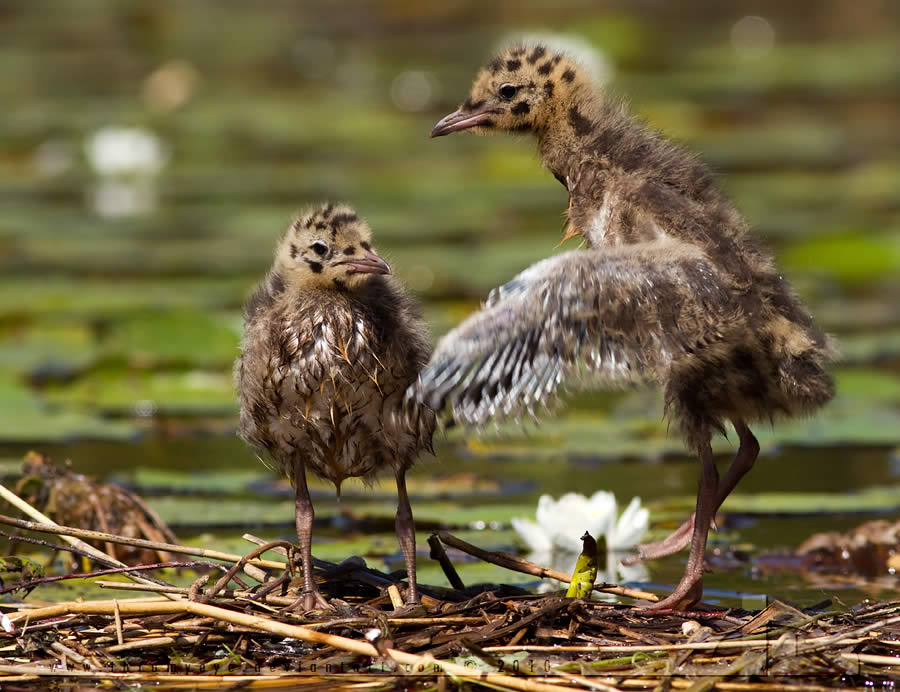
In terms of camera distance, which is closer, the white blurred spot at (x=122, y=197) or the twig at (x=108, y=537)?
the twig at (x=108, y=537)

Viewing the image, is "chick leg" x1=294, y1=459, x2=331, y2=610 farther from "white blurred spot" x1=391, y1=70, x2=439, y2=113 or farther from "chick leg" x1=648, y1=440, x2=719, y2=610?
"white blurred spot" x1=391, y1=70, x2=439, y2=113

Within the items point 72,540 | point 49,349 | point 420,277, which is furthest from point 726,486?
point 420,277

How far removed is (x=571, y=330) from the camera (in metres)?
5.78

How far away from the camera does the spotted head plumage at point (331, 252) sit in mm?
6180

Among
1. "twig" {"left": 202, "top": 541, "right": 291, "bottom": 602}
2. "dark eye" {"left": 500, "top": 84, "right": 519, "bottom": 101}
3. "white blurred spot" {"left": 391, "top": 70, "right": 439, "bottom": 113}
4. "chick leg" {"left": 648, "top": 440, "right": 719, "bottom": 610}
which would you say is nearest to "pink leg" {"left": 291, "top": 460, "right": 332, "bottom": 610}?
"twig" {"left": 202, "top": 541, "right": 291, "bottom": 602}

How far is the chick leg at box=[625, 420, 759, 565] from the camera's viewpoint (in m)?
6.73

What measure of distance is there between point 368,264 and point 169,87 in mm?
16071

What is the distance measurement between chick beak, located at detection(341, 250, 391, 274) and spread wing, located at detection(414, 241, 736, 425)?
496 millimetres

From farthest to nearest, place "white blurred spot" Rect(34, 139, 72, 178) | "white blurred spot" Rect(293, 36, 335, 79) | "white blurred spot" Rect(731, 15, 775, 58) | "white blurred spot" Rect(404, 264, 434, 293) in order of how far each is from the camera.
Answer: "white blurred spot" Rect(731, 15, 775, 58) → "white blurred spot" Rect(293, 36, 335, 79) → "white blurred spot" Rect(34, 139, 72, 178) → "white blurred spot" Rect(404, 264, 434, 293)

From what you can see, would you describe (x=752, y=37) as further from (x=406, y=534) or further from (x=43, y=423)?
(x=406, y=534)

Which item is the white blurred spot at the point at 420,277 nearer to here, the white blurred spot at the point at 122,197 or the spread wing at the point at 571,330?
the white blurred spot at the point at 122,197

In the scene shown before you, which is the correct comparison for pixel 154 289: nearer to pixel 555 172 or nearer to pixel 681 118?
pixel 555 172

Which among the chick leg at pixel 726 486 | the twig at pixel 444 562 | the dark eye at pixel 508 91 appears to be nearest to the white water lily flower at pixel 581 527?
the chick leg at pixel 726 486

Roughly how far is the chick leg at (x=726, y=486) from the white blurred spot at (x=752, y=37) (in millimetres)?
17886
